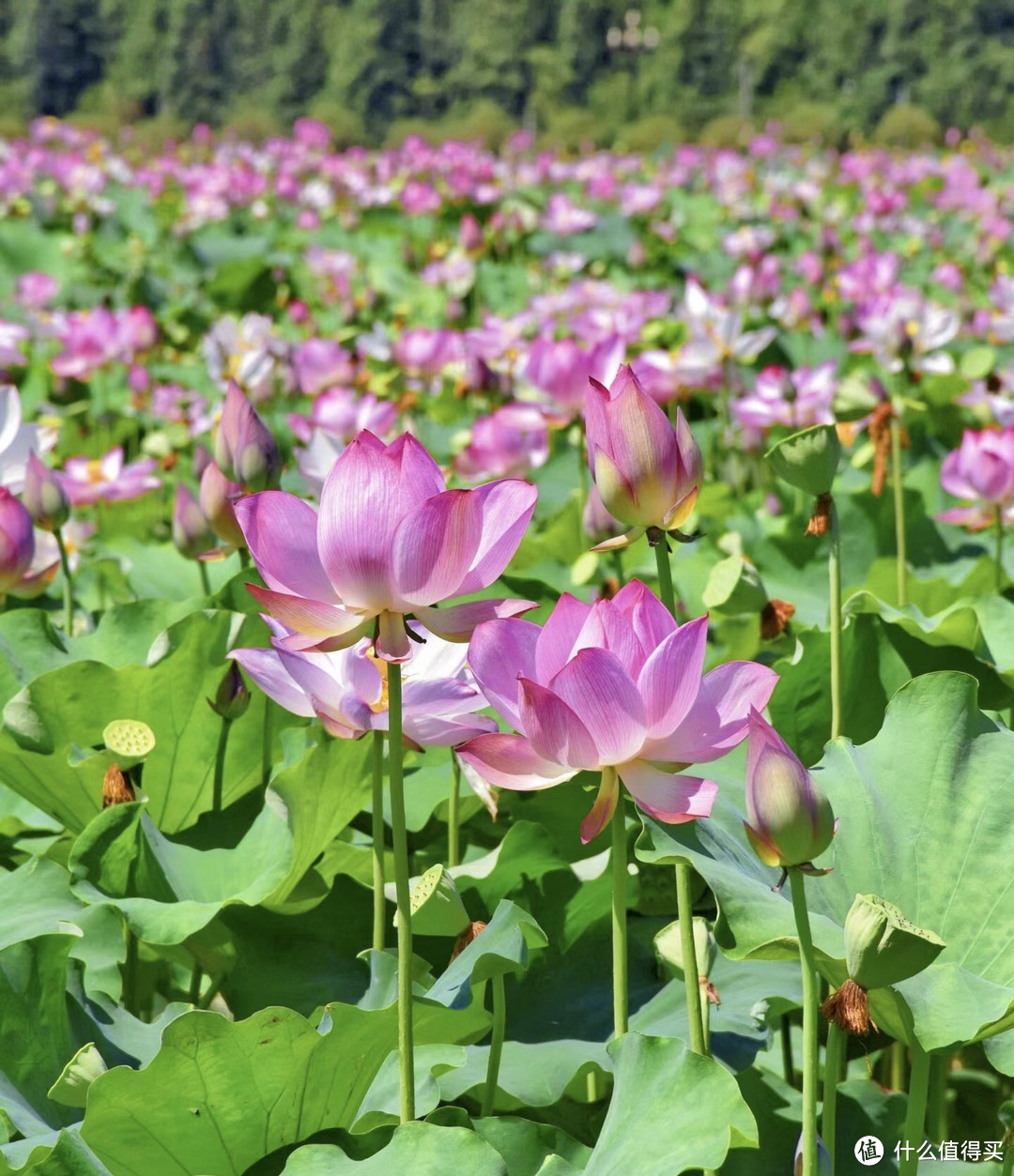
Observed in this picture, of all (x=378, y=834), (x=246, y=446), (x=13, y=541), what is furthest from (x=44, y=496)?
(x=378, y=834)

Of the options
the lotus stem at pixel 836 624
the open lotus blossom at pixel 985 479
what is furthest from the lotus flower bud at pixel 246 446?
the open lotus blossom at pixel 985 479

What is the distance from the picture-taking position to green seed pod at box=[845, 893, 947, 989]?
0.66 metres

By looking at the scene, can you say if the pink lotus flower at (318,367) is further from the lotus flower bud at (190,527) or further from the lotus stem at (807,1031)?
the lotus stem at (807,1031)

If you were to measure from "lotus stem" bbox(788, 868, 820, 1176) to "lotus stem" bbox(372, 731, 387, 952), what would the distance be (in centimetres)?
33

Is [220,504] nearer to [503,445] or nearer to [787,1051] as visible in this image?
[787,1051]

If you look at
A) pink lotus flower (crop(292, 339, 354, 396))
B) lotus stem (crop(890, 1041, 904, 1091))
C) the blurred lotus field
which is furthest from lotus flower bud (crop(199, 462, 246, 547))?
pink lotus flower (crop(292, 339, 354, 396))

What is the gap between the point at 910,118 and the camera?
1545cm

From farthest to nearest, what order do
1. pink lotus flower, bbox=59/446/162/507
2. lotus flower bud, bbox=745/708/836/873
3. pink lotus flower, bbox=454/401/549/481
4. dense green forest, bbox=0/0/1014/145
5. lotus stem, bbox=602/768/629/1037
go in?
dense green forest, bbox=0/0/1014/145
pink lotus flower, bbox=454/401/549/481
pink lotus flower, bbox=59/446/162/507
lotus stem, bbox=602/768/629/1037
lotus flower bud, bbox=745/708/836/873

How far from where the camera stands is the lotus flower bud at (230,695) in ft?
3.93

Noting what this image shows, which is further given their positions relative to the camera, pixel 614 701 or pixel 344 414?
pixel 344 414

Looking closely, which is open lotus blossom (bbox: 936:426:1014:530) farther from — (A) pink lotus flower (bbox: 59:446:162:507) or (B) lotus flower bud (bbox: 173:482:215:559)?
(A) pink lotus flower (bbox: 59:446:162:507)

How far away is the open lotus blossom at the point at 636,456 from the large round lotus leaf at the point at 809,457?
15 cm

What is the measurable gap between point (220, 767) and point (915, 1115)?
70cm

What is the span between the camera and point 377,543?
741 millimetres
